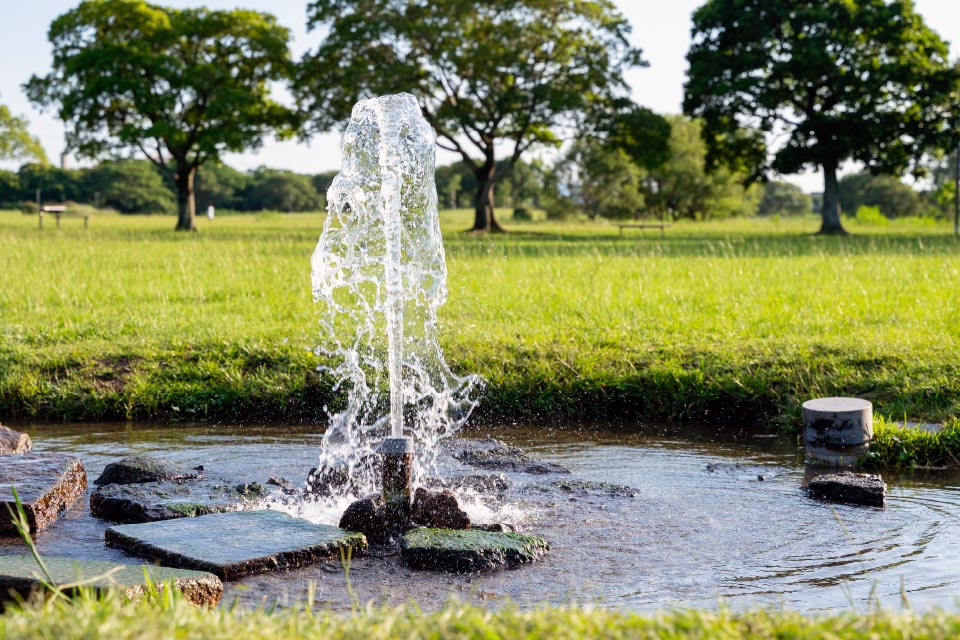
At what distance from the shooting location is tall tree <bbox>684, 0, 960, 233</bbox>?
106 feet

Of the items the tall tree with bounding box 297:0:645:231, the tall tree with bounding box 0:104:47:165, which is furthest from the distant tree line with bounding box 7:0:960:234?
the tall tree with bounding box 0:104:47:165

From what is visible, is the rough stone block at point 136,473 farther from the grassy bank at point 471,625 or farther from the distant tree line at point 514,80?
the distant tree line at point 514,80

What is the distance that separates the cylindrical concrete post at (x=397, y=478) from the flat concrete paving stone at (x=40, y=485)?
1.73 m

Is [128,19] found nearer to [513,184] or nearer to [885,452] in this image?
[885,452]

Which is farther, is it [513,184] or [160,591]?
[513,184]

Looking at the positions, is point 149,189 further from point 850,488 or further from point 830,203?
point 850,488

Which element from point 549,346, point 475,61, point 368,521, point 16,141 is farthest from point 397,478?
point 16,141

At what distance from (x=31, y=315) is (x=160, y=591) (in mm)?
8280

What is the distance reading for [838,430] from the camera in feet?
21.3

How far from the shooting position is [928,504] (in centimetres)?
563

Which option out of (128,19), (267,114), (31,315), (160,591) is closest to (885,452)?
(160,591)

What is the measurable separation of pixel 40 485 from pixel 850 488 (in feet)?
14.2

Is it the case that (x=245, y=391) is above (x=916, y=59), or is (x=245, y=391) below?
below

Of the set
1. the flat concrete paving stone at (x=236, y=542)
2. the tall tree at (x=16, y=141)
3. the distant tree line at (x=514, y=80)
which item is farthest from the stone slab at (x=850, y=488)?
the tall tree at (x=16, y=141)
